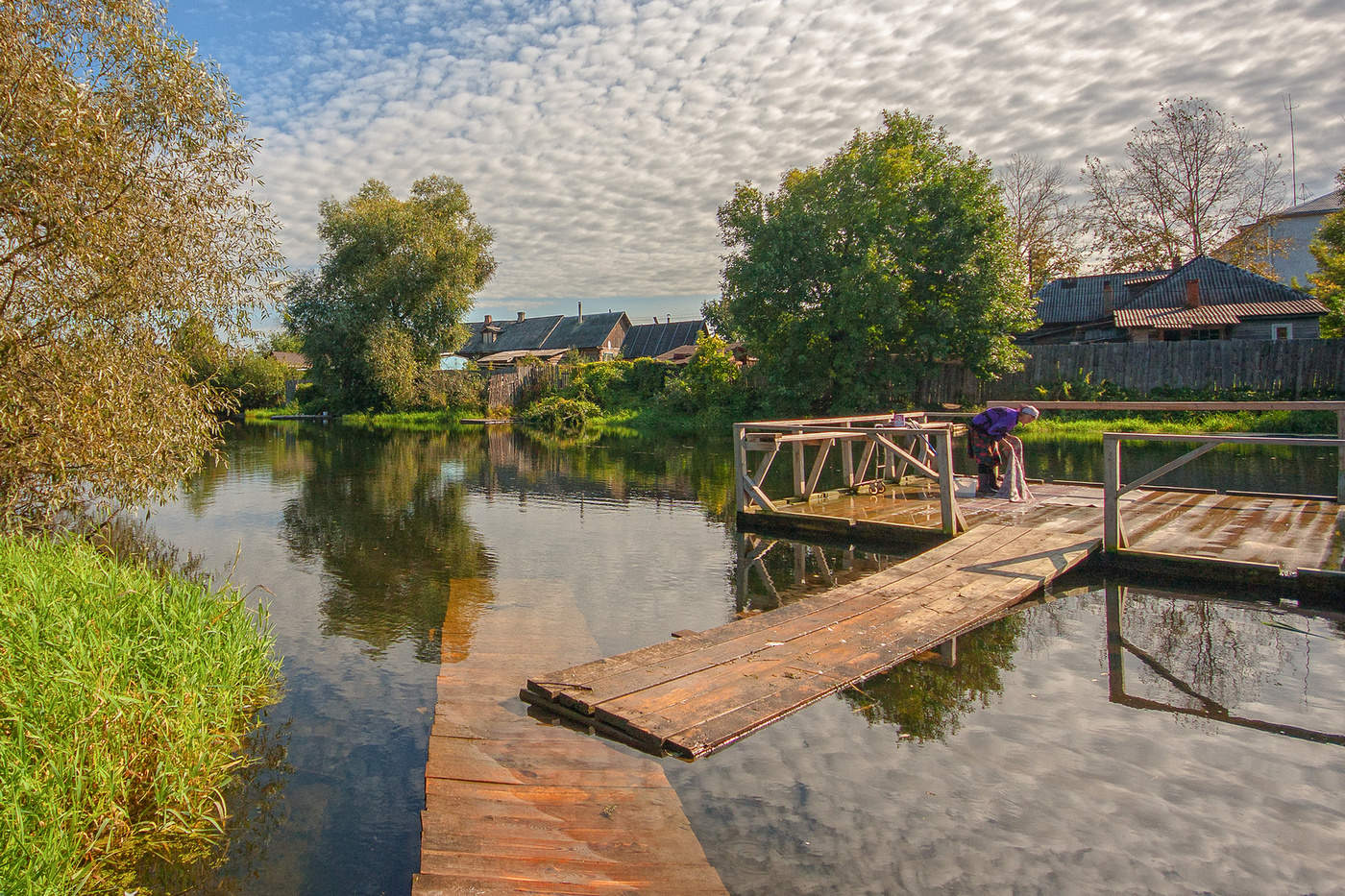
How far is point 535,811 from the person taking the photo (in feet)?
14.6

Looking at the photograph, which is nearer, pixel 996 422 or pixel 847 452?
pixel 996 422

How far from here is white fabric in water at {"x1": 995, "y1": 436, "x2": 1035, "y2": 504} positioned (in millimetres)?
12906

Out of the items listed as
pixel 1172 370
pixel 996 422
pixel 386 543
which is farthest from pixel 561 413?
pixel 996 422

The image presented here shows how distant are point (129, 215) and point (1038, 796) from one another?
1039 centimetres

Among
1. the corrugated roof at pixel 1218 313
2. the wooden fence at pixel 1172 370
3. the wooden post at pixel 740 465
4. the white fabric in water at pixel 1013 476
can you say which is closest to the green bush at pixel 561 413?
the wooden fence at pixel 1172 370

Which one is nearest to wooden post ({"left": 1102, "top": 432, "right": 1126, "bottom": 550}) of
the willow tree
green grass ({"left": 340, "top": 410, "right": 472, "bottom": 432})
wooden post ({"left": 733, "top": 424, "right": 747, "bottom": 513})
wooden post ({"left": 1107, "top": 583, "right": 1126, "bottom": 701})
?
wooden post ({"left": 1107, "top": 583, "right": 1126, "bottom": 701})

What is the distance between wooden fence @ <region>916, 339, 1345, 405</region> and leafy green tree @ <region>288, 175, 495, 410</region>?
27314 millimetres

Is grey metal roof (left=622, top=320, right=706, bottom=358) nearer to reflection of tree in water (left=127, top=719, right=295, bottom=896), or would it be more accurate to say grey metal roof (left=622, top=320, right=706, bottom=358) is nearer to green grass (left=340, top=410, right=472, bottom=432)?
green grass (left=340, top=410, right=472, bottom=432)

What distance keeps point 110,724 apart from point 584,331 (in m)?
69.6

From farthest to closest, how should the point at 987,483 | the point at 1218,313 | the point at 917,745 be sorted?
the point at 1218,313 < the point at 987,483 < the point at 917,745

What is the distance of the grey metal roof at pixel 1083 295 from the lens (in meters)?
42.8

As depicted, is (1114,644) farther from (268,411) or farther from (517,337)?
(517,337)

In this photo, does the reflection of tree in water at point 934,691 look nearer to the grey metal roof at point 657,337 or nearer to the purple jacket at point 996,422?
the purple jacket at point 996,422

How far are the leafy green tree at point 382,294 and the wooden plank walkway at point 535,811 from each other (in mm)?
41136
